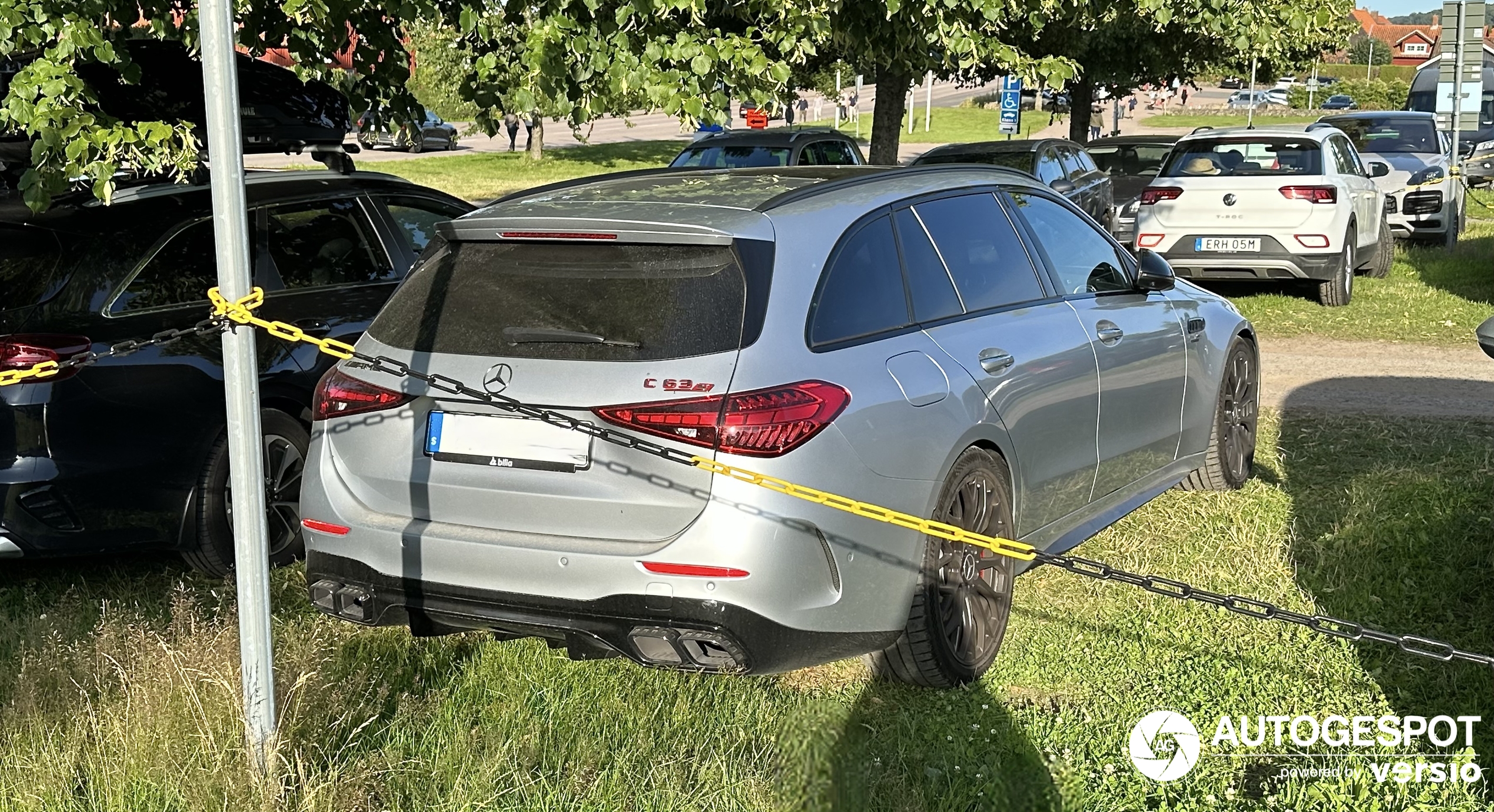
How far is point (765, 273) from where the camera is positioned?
13.5ft

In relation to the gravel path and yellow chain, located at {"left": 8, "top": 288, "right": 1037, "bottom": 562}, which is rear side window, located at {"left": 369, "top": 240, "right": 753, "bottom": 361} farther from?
the gravel path

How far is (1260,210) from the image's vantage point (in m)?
13.0

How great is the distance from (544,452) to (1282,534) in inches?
141

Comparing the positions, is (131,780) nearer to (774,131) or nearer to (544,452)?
(544,452)

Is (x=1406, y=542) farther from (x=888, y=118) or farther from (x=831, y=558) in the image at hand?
(x=888, y=118)

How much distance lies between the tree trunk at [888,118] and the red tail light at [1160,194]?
4181mm

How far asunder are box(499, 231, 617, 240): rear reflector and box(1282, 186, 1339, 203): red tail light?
33.4 ft

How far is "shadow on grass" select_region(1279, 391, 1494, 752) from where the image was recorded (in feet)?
15.0

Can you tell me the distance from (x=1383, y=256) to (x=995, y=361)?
12095 millimetres

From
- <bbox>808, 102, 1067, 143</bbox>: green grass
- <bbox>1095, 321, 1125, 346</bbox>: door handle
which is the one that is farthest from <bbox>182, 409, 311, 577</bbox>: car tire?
<bbox>808, 102, 1067, 143</bbox>: green grass

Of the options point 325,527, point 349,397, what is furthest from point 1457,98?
point 325,527

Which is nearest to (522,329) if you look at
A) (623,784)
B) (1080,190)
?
(623,784)

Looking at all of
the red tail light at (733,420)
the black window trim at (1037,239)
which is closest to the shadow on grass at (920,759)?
the red tail light at (733,420)

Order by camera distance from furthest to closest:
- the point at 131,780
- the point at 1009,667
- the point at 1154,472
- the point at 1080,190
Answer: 1. the point at 1080,190
2. the point at 1154,472
3. the point at 1009,667
4. the point at 131,780
